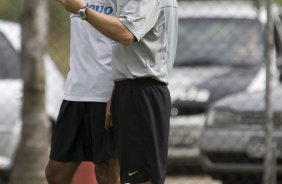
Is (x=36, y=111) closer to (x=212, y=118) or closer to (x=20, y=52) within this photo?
(x=20, y=52)

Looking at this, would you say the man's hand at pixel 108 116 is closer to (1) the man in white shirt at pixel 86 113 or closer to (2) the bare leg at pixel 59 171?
(1) the man in white shirt at pixel 86 113

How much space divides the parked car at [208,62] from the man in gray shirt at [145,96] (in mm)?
4542

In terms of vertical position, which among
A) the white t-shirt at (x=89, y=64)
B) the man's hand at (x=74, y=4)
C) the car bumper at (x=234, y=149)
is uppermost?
the man's hand at (x=74, y=4)

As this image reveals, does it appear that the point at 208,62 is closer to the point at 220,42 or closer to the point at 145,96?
the point at 220,42

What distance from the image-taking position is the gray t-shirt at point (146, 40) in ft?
17.3

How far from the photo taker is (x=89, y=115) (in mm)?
6105

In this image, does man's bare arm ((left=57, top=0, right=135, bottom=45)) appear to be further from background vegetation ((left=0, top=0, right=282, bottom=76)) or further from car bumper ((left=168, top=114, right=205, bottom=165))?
car bumper ((left=168, top=114, right=205, bottom=165))

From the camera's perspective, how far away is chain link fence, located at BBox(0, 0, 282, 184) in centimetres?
887

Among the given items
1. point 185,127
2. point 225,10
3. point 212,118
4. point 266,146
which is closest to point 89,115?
point 266,146

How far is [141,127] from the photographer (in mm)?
5480

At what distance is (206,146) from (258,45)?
1897 mm

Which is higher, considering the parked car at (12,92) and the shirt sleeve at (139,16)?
the shirt sleeve at (139,16)

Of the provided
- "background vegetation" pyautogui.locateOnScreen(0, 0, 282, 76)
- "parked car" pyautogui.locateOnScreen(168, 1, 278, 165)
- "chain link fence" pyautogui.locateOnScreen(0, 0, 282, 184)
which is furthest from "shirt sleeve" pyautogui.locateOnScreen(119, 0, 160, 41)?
"parked car" pyautogui.locateOnScreen(168, 1, 278, 165)

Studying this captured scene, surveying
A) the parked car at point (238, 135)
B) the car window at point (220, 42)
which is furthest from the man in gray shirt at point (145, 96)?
the car window at point (220, 42)
